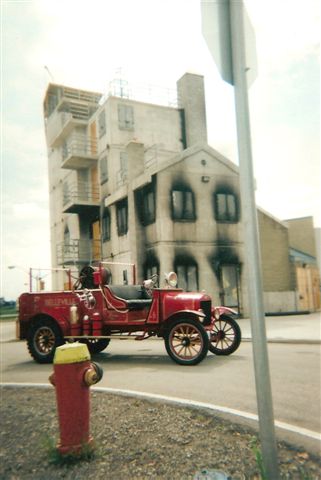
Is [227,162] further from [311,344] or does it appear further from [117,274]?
[311,344]

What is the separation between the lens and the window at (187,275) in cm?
2073

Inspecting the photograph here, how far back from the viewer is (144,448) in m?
3.55

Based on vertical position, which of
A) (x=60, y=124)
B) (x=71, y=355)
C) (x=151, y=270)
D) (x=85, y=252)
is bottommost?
(x=71, y=355)

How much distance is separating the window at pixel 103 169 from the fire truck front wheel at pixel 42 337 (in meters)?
18.9

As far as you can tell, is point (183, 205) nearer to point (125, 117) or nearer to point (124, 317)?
point (125, 117)

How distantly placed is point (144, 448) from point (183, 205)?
1814 cm

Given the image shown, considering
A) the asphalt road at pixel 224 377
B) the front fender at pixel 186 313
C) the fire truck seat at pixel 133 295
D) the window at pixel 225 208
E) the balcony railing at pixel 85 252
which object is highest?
the window at pixel 225 208

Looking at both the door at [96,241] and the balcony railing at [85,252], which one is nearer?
the door at [96,241]

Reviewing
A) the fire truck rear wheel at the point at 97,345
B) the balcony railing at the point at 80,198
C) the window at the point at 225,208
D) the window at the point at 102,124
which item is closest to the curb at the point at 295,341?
the fire truck rear wheel at the point at 97,345

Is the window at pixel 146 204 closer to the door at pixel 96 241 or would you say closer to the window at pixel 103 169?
the window at pixel 103 169

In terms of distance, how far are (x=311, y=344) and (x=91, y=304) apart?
537 cm

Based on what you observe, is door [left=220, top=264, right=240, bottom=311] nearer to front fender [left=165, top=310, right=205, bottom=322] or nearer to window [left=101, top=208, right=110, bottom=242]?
window [left=101, top=208, right=110, bottom=242]

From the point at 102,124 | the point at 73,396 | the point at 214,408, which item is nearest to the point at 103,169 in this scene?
the point at 102,124

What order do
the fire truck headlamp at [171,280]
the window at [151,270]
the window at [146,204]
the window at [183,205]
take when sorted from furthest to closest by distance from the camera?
the window at [146,204]
the window at [183,205]
the window at [151,270]
the fire truck headlamp at [171,280]
